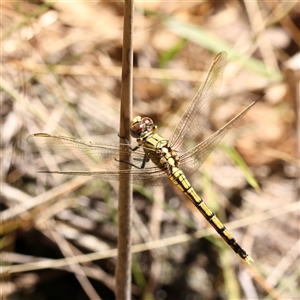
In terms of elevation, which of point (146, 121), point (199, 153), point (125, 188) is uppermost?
point (146, 121)

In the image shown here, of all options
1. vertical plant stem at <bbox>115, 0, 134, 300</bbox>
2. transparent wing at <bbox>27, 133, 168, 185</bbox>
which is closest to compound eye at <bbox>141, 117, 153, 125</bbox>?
transparent wing at <bbox>27, 133, 168, 185</bbox>

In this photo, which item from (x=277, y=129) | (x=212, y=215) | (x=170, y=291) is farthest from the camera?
(x=277, y=129)

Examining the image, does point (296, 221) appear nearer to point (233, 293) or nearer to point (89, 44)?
point (233, 293)

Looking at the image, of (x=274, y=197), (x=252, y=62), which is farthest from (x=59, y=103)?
(x=274, y=197)

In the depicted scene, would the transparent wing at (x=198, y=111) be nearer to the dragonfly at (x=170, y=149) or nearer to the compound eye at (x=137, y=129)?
the dragonfly at (x=170, y=149)

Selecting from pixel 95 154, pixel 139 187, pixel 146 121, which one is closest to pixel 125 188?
pixel 95 154

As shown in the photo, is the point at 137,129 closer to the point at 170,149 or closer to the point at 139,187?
the point at 170,149

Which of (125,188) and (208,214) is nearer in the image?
(125,188)

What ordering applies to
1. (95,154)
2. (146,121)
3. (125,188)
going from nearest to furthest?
(125,188), (95,154), (146,121)

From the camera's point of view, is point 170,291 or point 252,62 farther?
point 252,62
